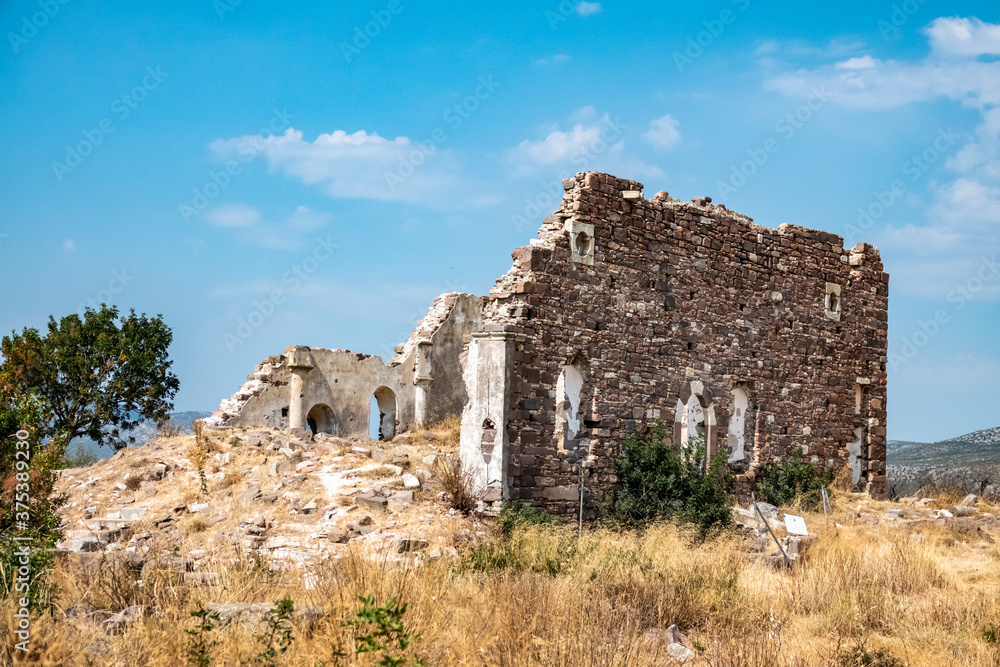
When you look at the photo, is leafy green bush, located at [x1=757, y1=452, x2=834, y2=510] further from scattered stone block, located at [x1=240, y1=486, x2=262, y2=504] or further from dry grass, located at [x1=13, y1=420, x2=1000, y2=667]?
scattered stone block, located at [x1=240, y1=486, x2=262, y2=504]

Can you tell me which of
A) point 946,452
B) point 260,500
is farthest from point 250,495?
point 946,452

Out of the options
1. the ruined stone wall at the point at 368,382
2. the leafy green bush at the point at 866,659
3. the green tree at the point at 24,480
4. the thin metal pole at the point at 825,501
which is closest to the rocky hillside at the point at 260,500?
the green tree at the point at 24,480

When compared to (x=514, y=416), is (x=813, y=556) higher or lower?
lower

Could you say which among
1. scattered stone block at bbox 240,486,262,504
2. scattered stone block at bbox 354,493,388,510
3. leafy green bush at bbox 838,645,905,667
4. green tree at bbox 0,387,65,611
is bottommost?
leafy green bush at bbox 838,645,905,667

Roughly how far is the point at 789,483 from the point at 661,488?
389 cm

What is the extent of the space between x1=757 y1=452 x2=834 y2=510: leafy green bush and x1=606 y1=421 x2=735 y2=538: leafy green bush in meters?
2.19

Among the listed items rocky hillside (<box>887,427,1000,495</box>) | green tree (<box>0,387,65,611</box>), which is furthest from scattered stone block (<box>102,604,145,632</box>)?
rocky hillside (<box>887,427,1000,495</box>)

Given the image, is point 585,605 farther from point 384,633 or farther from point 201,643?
point 201,643

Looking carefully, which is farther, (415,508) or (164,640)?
(415,508)

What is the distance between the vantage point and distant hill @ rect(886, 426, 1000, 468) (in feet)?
133

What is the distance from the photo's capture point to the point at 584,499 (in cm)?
1290

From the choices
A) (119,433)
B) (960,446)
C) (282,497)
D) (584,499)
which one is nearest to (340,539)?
(282,497)

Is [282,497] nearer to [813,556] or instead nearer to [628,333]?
[628,333]

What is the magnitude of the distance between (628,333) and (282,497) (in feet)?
18.8
